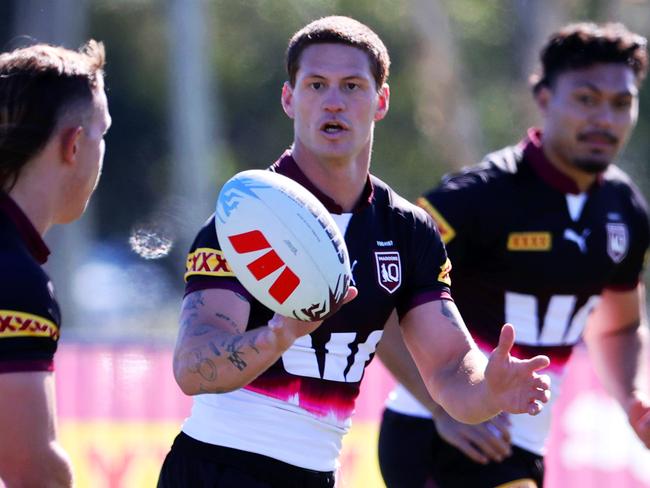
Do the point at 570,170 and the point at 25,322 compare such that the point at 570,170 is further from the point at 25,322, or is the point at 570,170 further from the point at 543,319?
the point at 25,322

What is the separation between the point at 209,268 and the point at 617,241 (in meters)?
2.47

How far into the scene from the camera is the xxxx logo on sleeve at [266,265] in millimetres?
3535

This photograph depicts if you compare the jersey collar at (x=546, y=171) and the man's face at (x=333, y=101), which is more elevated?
the man's face at (x=333, y=101)

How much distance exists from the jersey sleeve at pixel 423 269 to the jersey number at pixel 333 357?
6.5 inches

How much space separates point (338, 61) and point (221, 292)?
89 cm

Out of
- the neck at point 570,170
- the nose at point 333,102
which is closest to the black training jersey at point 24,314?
the nose at point 333,102

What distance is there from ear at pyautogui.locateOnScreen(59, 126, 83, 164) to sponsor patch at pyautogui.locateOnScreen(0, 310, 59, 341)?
615 millimetres

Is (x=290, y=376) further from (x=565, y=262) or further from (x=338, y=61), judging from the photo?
(x=565, y=262)

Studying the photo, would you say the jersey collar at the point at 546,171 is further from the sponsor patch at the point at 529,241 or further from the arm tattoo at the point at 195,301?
the arm tattoo at the point at 195,301

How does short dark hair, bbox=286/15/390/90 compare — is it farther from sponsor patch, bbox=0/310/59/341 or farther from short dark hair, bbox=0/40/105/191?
sponsor patch, bbox=0/310/59/341

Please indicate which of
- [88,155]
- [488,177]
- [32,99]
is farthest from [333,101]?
[488,177]

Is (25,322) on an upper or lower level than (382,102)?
lower

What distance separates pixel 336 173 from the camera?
14.3ft

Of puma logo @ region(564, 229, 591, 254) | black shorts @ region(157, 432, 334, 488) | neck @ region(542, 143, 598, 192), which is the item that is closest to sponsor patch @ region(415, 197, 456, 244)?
puma logo @ region(564, 229, 591, 254)
